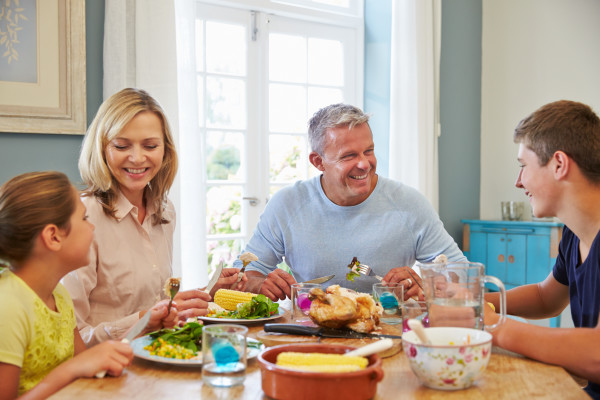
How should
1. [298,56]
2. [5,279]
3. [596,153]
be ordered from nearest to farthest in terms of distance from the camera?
[5,279] < [596,153] < [298,56]

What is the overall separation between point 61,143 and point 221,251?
1.22m

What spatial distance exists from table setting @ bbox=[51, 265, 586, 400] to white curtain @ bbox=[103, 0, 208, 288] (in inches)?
75.2

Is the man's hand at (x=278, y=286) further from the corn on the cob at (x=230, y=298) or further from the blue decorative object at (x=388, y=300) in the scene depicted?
the blue decorative object at (x=388, y=300)

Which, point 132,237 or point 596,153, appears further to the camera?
point 132,237

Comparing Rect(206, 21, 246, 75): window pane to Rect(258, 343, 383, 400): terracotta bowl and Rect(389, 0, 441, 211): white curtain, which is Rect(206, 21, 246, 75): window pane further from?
Rect(258, 343, 383, 400): terracotta bowl

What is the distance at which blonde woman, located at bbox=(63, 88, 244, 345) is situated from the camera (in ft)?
5.66

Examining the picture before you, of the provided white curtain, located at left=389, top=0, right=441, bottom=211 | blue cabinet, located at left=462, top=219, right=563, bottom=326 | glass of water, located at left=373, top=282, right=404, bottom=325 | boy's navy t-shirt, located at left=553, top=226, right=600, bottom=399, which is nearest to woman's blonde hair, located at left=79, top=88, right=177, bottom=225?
glass of water, located at left=373, top=282, right=404, bottom=325

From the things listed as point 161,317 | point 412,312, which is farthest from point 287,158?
point 412,312

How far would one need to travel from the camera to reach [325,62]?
13.6ft

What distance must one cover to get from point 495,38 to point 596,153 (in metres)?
3.37

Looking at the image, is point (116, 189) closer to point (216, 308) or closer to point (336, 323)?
point (216, 308)

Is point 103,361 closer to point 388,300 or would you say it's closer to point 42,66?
point 388,300

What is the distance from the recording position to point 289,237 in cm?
229

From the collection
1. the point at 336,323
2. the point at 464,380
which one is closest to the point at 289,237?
the point at 336,323
